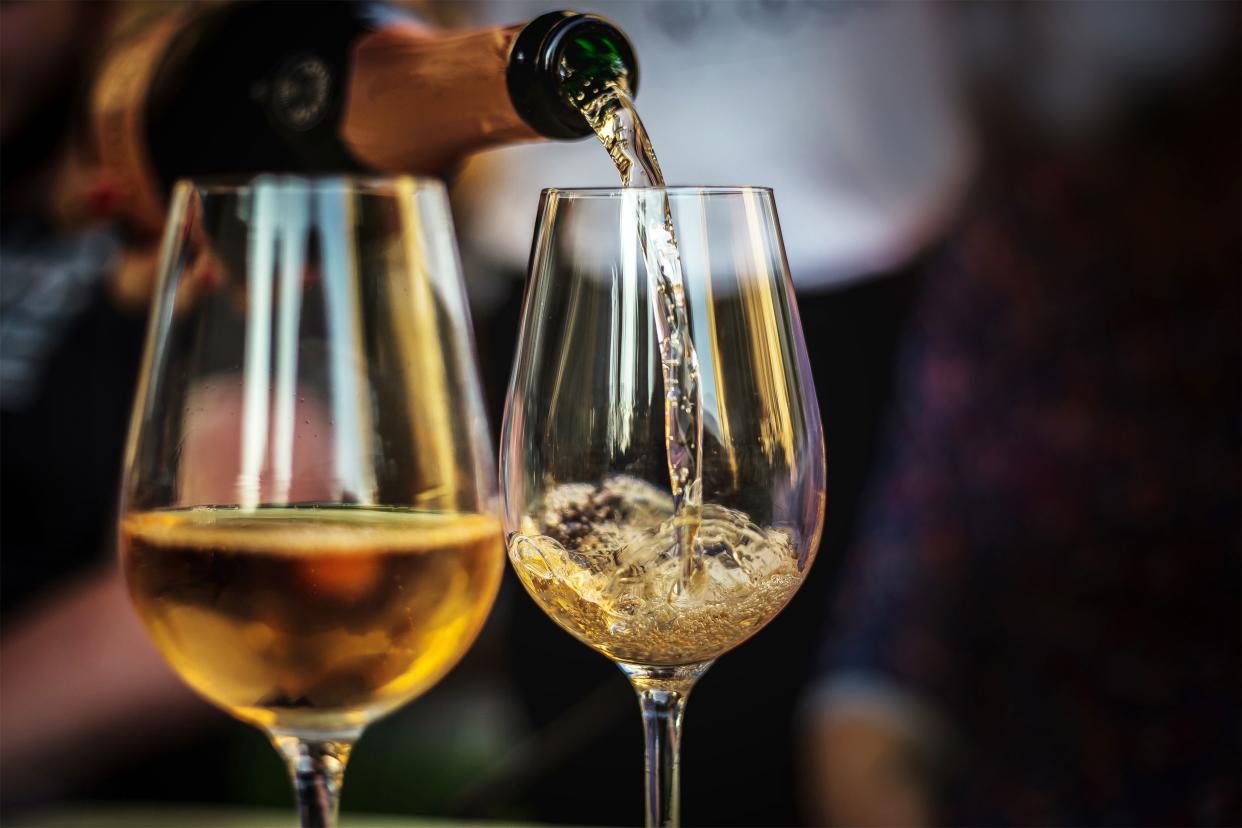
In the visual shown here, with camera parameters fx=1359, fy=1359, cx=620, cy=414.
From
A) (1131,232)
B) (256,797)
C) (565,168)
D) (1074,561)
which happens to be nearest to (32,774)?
Result: (256,797)

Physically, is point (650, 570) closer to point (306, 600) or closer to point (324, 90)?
point (306, 600)

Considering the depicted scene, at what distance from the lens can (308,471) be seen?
45 cm

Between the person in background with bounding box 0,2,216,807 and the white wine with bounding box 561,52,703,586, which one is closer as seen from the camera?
the white wine with bounding box 561,52,703,586

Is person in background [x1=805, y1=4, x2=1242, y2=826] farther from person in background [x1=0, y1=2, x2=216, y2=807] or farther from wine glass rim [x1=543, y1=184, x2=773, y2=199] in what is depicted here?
wine glass rim [x1=543, y1=184, x2=773, y2=199]

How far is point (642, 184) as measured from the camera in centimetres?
42

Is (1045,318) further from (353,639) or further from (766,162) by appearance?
(353,639)

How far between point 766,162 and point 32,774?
108 centimetres

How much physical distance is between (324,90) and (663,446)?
0.37m

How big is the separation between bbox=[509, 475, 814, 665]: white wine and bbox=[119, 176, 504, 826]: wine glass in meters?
0.05

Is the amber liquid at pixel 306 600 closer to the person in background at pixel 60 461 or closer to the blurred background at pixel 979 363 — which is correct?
the person in background at pixel 60 461

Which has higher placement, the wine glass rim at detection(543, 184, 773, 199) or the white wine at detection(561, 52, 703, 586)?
the wine glass rim at detection(543, 184, 773, 199)

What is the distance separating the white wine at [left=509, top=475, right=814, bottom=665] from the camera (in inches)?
16.1

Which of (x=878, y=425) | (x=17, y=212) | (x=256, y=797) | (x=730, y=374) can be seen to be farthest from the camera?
(x=256, y=797)

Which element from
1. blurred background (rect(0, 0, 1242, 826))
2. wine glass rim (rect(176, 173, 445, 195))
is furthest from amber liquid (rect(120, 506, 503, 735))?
blurred background (rect(0, 0, 1242, 826))
